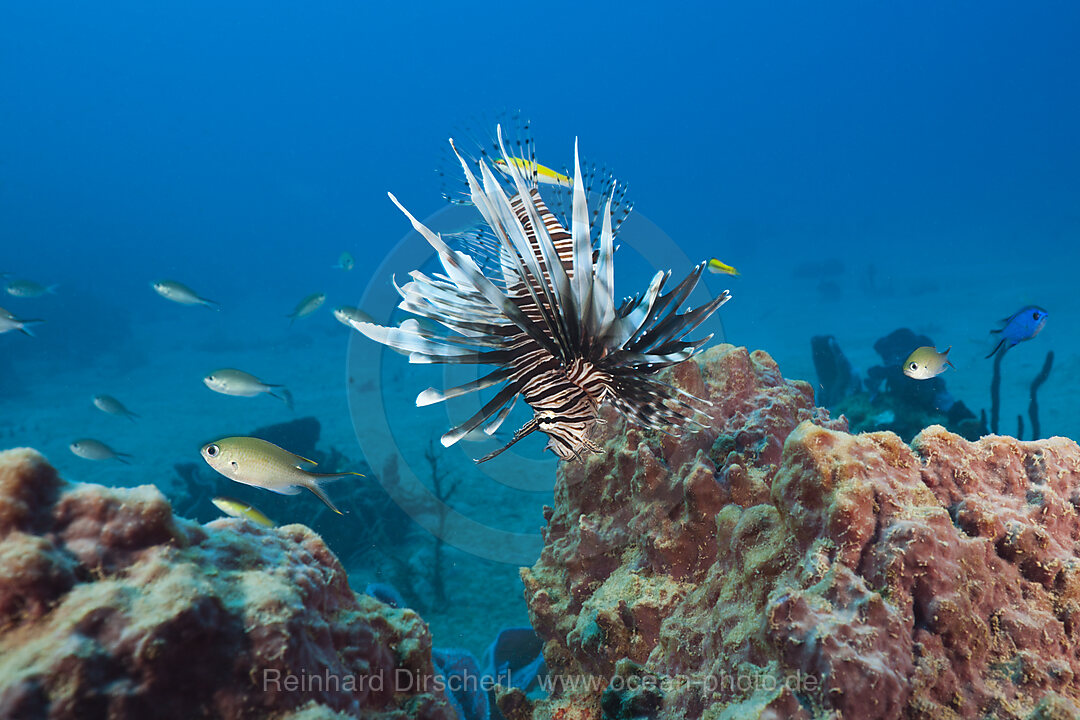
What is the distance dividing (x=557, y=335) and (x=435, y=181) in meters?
28.7

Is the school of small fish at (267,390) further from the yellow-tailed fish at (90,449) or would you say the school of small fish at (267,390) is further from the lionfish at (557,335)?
the lionfish at (557,335)

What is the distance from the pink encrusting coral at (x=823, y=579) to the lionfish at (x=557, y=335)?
0.44 metres

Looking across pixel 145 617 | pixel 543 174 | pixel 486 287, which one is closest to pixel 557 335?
pixel 486 287

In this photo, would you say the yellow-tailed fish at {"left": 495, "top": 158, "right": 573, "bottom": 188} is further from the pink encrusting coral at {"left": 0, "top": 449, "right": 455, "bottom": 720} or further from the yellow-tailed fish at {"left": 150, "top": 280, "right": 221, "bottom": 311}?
the yellow-tailed fish at {"left": 150, "top": 280, "right": 221, "bottom": 311}

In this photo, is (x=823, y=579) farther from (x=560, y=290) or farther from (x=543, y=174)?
(x=543, y=174)

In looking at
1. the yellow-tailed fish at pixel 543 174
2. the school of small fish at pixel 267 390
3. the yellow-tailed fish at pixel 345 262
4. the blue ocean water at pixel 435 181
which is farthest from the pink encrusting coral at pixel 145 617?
the yellow-tailed fish at pixel 345 262

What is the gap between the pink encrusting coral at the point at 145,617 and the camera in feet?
2.77

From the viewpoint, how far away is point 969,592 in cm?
130

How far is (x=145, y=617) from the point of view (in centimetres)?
92

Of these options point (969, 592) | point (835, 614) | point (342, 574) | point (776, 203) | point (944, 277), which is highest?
point (776, 203)

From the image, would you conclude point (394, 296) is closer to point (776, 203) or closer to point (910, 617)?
point (910, 617)

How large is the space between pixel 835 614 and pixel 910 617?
193mm

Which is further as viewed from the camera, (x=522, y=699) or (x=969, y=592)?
(x=522, y=699)

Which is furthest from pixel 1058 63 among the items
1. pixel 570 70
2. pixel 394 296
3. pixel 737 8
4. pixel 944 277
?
pixel 394 296
